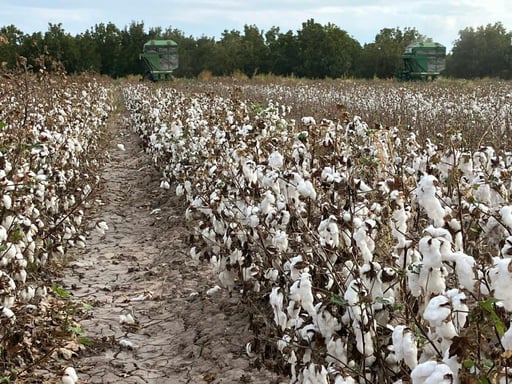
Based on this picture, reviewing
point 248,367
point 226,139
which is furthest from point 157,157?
point 248,367

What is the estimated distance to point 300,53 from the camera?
169 ft

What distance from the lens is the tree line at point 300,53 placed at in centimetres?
5091

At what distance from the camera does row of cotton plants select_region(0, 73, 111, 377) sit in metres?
4.22

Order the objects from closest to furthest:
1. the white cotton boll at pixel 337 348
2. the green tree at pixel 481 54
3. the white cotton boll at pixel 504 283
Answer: the white cotton boll at pixel 504 283 → the white cotton boll at pixel 337 348 → the green tree at pixel 481 54

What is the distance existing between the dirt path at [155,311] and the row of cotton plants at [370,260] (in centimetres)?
30

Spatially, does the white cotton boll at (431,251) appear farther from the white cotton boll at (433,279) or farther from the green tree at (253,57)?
the green tree at (253,57)

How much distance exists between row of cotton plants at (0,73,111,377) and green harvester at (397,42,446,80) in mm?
31580

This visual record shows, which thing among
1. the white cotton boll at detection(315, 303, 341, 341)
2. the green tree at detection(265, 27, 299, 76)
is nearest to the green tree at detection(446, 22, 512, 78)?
the green tree at detection(265, 27, 299, 76)

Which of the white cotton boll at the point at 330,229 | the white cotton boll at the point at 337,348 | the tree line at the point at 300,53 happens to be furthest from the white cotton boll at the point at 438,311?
the tree line at the point at 300,53

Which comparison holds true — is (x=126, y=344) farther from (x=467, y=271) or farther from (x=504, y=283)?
(x=504, y=283)

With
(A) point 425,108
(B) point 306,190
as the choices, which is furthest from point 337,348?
(A) point 425,108

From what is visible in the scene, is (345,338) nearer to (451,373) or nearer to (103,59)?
(451,373)

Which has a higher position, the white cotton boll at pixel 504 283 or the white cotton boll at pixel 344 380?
A: the white cotton boll at pixel 504 283

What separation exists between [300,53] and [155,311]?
47.3 metres
